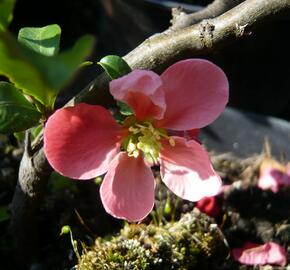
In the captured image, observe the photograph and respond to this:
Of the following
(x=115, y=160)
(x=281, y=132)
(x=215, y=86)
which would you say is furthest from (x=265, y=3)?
(x=281, y=132)

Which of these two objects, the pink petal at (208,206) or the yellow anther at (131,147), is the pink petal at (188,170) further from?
the pink petal at (208,206)

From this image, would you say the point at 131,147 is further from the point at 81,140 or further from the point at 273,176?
the point at 273,176

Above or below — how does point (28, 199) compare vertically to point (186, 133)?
below

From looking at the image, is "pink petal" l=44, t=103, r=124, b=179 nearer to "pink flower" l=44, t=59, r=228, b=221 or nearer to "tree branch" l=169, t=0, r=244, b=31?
"pink flower" l=44, t=59, r=228, b=221

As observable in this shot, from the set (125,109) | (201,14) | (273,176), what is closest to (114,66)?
(125,109)

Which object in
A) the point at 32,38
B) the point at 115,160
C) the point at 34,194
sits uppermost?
the point at 32,38

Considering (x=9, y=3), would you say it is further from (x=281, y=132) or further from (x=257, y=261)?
(x=281, y=132)

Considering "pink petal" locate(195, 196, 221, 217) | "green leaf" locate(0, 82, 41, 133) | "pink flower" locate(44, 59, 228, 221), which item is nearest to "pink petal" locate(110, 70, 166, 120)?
"pink flower" locate(44, 59, 228, 221)
